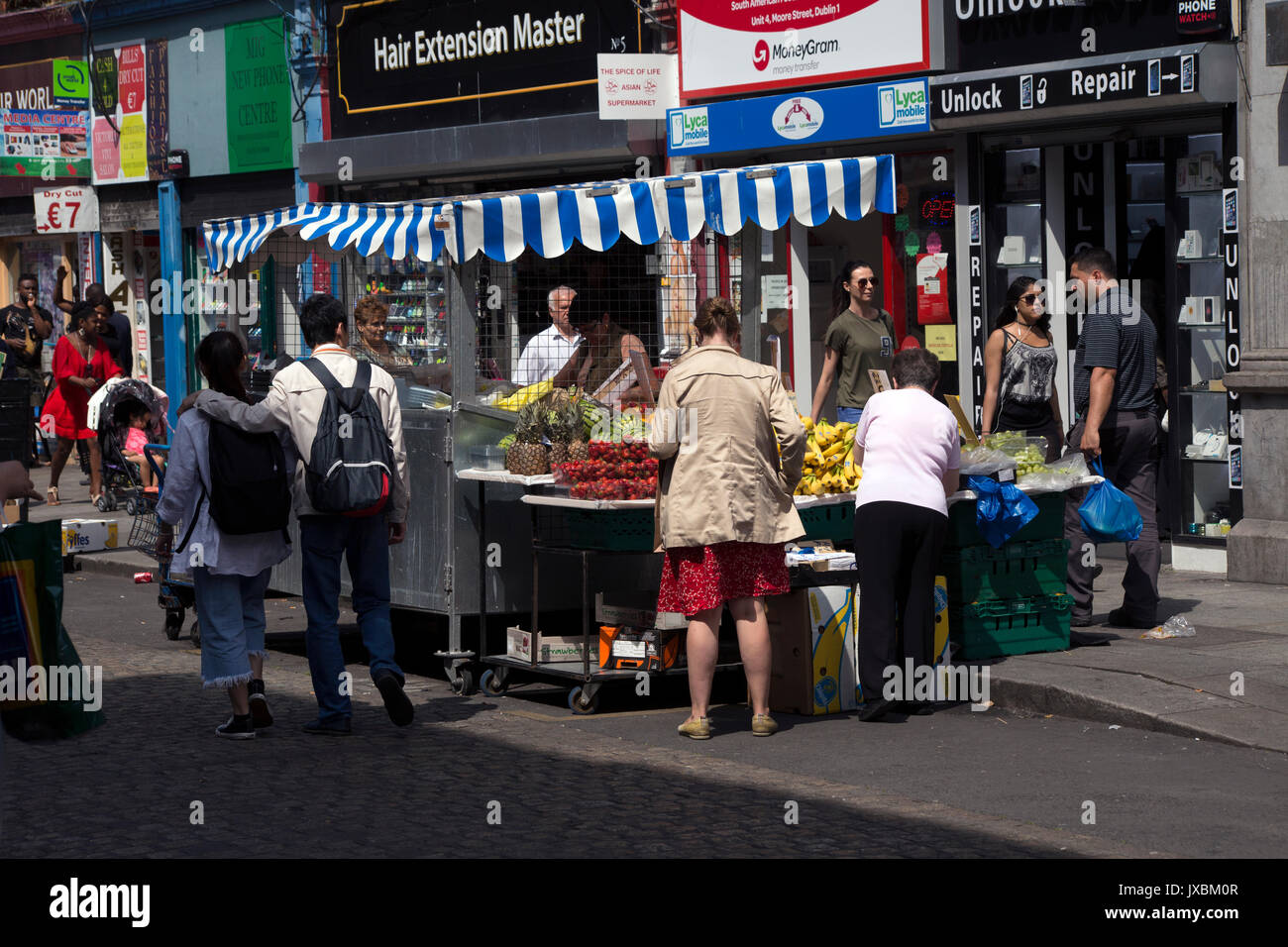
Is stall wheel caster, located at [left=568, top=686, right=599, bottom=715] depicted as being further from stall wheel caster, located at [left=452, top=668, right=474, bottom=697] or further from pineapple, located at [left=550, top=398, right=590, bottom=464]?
pineapple, located at [left=550, top=398, right=590, bottom=464]

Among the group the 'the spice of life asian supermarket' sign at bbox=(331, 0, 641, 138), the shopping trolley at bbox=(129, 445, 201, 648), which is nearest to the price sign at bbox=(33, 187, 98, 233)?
the 'the spice of life asian supermarket' sign at bbox=(331, 0, 641, 138)

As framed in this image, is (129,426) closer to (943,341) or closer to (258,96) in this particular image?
(943,341)

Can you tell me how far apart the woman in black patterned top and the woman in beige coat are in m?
2.60

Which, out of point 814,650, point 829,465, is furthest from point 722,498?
point 829,465

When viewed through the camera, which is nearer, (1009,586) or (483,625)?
(1009,586)

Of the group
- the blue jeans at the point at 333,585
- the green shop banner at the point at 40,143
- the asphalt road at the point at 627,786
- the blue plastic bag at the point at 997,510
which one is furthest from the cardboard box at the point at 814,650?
the green shop banner at the point at 40,143

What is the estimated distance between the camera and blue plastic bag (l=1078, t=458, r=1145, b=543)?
9758mm

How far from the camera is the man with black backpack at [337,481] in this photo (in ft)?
27.0

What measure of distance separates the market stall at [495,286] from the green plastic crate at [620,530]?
0.40 m

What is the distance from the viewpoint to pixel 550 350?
33.4ft

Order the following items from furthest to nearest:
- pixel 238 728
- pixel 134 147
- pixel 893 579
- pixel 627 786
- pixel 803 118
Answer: pixel 134 147
pixel 803 118
pixel 893 579
pixel 238 728
pixel 627 786

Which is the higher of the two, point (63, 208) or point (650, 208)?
point (63, 208)

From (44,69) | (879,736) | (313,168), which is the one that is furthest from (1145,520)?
(44,69)

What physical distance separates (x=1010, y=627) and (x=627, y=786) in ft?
9.47
